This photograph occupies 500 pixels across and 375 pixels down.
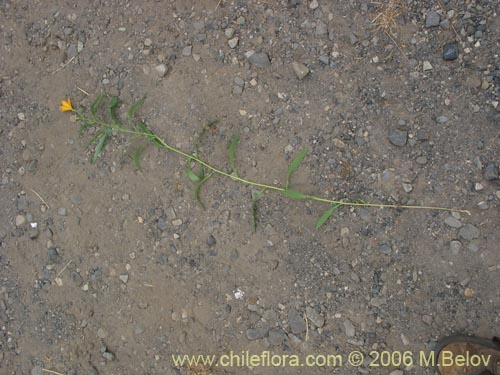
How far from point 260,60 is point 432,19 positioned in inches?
32.3

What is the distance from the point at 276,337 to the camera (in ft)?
7.84

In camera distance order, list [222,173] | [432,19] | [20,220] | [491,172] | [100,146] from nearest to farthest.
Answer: [491,172] < [432,19] < [222,173] < [100,146] < [20,220]

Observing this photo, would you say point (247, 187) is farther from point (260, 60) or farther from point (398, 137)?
point (398, 137)

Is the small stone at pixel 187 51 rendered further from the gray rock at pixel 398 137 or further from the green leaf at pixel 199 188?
the gray rock at pixel 398 137

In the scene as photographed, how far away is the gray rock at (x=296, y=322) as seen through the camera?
2.37 meters

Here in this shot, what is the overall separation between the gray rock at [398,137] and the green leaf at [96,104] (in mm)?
1460

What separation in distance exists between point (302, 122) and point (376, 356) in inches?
45.0

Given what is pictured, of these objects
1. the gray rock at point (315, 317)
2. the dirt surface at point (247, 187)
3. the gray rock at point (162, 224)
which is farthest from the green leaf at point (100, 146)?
the gray rock at point (315, 317)

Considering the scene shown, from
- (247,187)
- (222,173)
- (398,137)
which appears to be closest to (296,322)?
(247,187)

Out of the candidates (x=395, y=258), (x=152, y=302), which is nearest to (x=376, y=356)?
(x=395, y=258)

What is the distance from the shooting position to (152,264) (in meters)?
2.52

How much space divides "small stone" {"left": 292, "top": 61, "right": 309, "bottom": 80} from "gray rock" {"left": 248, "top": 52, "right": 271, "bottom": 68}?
0.13m

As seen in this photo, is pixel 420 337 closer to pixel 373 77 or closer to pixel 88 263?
pixel 373 77

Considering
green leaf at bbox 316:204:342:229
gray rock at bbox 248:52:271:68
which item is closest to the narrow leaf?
gray rock at bbox 248:52:271:68
